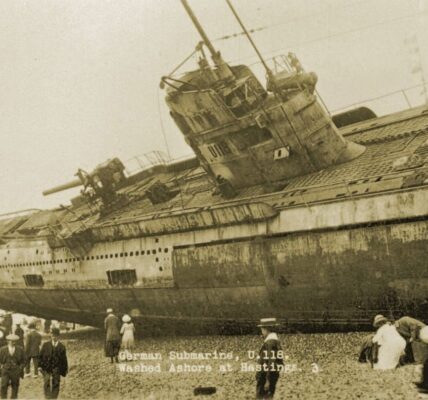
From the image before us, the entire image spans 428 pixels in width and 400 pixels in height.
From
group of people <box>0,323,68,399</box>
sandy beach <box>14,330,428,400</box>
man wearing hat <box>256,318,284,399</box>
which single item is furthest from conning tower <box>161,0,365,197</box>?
group of people <box>0,323,68,399</box>

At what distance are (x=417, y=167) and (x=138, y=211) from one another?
1215 cm

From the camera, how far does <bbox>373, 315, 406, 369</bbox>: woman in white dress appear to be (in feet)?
25.8

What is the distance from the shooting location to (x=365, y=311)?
1095 centimetres

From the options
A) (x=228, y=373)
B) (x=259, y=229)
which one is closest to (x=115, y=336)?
(x=228, y=373)

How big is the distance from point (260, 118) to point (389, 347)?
8.55 m

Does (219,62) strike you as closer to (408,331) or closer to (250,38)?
(250,38)

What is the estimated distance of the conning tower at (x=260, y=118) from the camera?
1478cm

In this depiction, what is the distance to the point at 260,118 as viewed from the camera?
575 inches

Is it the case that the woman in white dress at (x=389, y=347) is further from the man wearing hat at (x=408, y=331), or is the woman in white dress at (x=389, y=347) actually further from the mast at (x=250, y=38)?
the mast at (x=250, y=38)

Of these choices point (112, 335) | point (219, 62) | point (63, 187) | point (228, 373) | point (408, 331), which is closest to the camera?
point (408, 331)

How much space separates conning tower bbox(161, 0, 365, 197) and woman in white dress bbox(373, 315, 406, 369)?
7.82m

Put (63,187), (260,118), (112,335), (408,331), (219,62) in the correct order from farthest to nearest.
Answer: (63,187) < (219,62) < (260,118) < (112,335) < (408,331)

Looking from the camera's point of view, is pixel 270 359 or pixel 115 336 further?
pixel 115 336

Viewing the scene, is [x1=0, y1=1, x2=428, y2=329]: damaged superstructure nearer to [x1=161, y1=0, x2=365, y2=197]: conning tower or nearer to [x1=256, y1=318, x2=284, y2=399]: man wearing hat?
[x1=161, y1=0, x2=365, y2=197]: conning tower
